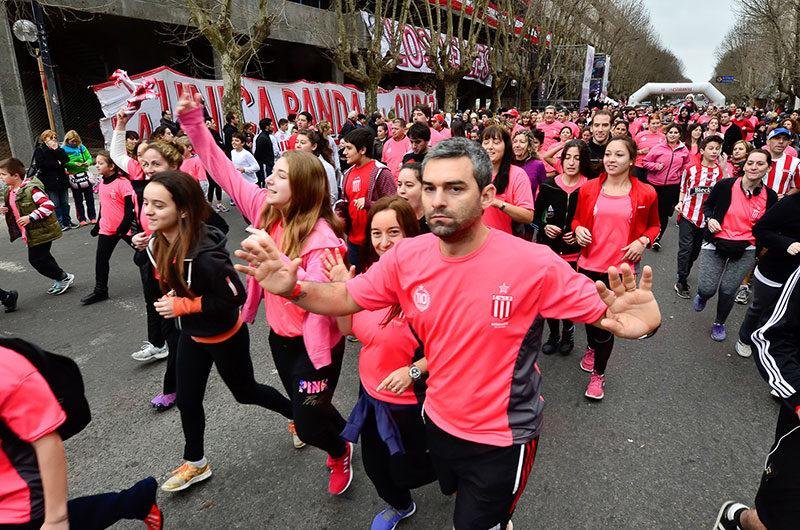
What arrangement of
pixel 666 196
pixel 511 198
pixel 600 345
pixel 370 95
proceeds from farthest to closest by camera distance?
1. pixel 370 95
2. pixel 666 196
3. pixel 511 198
4. pixel 600 345

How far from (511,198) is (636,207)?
961 mm

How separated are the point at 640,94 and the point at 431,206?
61.2 meters

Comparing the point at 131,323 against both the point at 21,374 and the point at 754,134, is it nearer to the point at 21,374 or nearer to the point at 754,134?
the point at 21,374

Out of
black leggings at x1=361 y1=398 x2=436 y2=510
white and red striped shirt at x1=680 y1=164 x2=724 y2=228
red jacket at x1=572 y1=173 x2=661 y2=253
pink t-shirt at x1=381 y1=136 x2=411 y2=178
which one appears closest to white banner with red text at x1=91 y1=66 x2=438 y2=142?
pink t-shirt at x1=381 y1=136 x2=411 y2=178

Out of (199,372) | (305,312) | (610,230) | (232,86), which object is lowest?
(199,372)

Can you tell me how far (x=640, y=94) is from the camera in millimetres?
53312

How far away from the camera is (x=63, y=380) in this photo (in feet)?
5.41

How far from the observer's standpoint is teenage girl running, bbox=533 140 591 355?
13.8 feet

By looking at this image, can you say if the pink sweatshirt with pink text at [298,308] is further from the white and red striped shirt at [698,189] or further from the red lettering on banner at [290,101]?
the red lettering on banner at [290,101]

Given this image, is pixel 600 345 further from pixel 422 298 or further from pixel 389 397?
pixel 422 298

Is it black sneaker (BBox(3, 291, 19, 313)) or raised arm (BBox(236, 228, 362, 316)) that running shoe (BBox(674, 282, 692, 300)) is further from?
black sneaker (BBox(3, 291, 19, 313))

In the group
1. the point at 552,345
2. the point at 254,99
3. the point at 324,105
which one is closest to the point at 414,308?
the point at 552,345

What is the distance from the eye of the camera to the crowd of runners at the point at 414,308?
1665mm

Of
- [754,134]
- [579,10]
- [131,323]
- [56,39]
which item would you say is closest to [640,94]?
[579,10]
